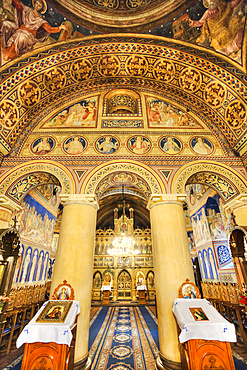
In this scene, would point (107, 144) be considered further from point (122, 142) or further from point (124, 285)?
point (124, 285)

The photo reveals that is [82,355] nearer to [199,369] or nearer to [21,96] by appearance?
[199,369]

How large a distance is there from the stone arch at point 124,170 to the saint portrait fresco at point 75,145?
3.44 ft

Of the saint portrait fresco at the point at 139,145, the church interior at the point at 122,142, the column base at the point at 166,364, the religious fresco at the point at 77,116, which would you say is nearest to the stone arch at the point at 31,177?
the church interior at the point at 122,142

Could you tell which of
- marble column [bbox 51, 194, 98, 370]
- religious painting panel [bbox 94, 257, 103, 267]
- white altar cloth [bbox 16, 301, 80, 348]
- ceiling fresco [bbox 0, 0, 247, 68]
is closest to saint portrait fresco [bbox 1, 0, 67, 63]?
ceiling fresco [bbox 0, 0, 247, 68]

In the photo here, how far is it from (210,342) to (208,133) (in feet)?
20.8

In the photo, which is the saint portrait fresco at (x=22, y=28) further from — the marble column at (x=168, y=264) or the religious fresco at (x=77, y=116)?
the marble column at (x=168, y=264)

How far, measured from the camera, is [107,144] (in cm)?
700

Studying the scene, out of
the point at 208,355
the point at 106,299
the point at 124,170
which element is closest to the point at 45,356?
the point at 208,355

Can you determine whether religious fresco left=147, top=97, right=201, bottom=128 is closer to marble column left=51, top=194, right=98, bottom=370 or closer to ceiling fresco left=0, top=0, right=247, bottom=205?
ceiling fresco left=0, top=0, right=247, bottom=205

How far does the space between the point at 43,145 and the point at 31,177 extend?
1.24m

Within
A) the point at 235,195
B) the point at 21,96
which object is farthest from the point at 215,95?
the point at 21,96

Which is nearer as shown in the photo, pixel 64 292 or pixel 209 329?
pixel 209 329

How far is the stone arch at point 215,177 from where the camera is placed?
Result: 246 inches

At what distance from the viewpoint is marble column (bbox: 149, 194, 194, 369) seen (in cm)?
467
